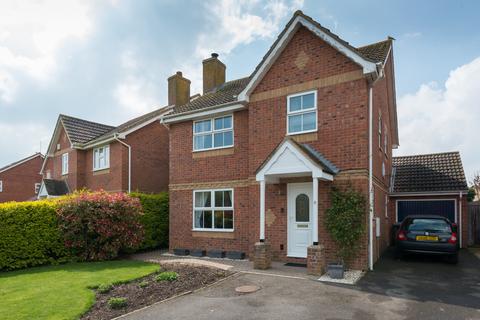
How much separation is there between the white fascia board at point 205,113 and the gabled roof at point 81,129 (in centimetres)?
957

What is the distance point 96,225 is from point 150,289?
5.13 metres

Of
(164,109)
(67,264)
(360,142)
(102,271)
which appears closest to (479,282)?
(360,142)

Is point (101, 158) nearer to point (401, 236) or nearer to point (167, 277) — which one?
point (167, 277)

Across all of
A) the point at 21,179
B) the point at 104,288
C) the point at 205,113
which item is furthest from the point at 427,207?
the point at 21,179

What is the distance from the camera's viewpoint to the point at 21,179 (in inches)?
1352

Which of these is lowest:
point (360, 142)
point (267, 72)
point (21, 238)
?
point (21, 238)

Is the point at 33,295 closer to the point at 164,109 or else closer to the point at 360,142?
the point at 360,142

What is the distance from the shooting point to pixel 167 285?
8258 millimetres

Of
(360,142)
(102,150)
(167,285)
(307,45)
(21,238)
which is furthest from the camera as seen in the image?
(102,150)

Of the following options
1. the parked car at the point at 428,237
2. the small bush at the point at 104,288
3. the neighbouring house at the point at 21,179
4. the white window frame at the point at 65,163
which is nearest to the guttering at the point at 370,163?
the parked car at the point at 428,237

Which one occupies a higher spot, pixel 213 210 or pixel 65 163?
pixel 65 163

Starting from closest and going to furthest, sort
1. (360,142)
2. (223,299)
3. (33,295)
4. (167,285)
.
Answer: (223,299) < (33,295) < (167,285) < (360,142)

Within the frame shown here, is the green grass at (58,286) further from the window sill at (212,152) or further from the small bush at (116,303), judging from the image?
the window sill at (212,152)

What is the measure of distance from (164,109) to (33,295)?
13410 mm
